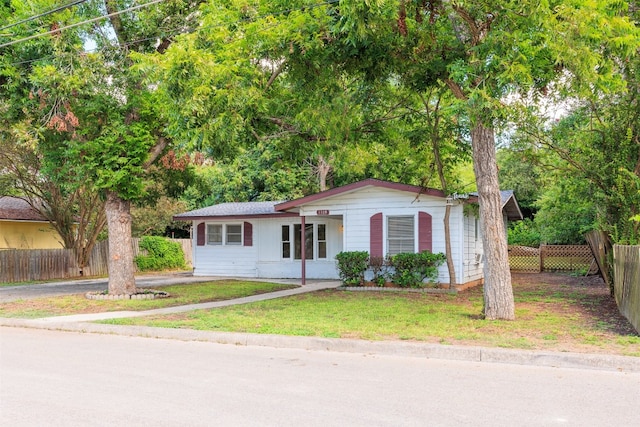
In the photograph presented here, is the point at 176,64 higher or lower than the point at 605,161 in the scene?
higher

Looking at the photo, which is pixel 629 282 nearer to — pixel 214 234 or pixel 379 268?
pixel 379 268

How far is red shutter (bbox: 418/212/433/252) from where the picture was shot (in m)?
18.2

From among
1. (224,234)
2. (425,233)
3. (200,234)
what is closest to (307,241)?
(224,234)

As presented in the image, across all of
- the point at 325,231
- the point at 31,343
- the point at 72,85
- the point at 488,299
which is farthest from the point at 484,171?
the point at 325,231

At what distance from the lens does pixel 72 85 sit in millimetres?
14086

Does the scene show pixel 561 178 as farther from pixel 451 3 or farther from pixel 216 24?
pixel 216 24

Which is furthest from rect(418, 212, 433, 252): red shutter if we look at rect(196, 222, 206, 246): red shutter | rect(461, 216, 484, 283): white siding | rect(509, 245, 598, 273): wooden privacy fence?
rect(196, 222, 206, 246): red shutter

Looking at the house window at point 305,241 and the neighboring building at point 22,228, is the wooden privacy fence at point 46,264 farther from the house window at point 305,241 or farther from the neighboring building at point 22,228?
the house window at point 305,241

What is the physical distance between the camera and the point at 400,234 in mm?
18719

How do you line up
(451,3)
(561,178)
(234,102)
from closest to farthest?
(451,3) < (234,102) < (561,178)

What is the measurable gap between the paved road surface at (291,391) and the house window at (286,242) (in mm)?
15043

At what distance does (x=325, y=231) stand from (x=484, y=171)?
39.8ft

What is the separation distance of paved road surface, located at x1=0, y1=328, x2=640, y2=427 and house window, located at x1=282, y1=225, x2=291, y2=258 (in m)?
15.0

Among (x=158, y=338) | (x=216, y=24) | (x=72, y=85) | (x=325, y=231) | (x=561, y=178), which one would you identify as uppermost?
(x=216, y=24)
